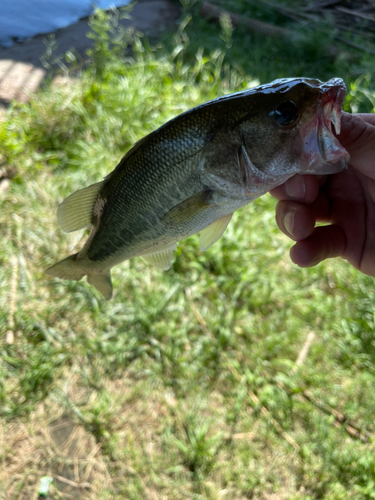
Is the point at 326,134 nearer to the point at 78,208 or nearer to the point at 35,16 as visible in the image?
the point at 78,208

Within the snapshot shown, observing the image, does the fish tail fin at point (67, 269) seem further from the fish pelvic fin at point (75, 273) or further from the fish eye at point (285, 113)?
the fish eye at point (285, 113)

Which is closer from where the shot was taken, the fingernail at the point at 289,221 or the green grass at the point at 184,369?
the fingernail at the point at 289,221

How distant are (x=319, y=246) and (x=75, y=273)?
4.00 ft

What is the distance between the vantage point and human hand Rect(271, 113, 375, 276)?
1833 mm

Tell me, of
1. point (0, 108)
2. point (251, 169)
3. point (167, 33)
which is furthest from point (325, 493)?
point (167, 33)

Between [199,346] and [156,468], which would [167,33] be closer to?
[199,346]

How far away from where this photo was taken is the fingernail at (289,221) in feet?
6.10

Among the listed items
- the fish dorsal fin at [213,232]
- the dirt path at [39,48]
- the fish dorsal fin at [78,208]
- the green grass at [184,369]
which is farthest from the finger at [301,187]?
the dirt path at [39,48]

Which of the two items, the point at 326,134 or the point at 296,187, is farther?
the point at 296,187

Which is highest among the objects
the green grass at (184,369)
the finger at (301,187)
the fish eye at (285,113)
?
the fish eye at (285,113)

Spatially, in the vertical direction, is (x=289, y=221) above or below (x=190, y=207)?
below

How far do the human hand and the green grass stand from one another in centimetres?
106

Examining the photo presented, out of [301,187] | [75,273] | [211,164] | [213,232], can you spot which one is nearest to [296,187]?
[301,187]

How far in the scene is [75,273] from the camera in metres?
1.76
